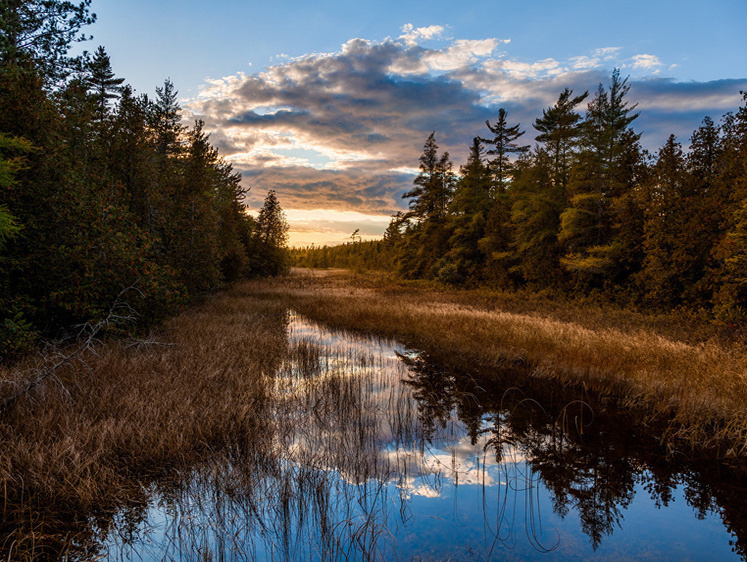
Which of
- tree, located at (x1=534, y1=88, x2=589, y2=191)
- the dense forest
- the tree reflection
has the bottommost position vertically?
the tree reflection

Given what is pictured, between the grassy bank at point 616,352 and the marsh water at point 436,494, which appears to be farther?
the grassy bank at point 616,352

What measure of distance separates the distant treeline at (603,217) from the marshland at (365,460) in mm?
9965

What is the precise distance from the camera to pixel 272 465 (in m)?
4.88

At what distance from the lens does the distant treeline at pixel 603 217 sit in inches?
615

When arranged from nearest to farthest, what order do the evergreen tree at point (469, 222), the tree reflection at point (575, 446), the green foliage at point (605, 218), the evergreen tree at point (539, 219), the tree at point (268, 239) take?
1. the tree reflection at point (575, 446)
2. the green foliage at point (605, 218)
3. the evergreen tree at point (539, 219)
4. the evergreen tree at point (469, 222)
5. the tree at point (268, 239)

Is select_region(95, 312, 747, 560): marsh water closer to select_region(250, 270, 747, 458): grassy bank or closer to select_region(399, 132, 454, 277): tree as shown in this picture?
select_region(250, 270, 747, 458): grassy bank

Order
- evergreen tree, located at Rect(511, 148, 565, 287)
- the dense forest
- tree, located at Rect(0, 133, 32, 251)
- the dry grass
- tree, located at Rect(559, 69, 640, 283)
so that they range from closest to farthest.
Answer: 1. the dry grass
2. tree, located at Rect(0, 133, 32, 251)
3. the dense forest
4. tree, located at Rect(559, 69, 640, 283)
5. evergreen tree, located at Rect(511, 148, 565, 287)

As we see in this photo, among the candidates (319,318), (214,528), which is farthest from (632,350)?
(319,318)

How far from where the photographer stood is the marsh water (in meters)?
3.64

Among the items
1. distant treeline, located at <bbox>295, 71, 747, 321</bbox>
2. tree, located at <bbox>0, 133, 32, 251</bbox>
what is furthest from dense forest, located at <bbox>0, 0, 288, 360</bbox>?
Result: distant treeline, located at <bbox>295, 71, 747, 321</bbox>

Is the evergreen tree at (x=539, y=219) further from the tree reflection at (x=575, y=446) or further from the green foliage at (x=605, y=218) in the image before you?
the tree reflection at (x=575, y=446)

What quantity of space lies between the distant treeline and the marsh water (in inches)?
452

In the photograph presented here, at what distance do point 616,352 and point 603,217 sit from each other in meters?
16.0

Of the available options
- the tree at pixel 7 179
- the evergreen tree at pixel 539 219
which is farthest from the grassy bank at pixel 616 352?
the tree at pixel 7 179
